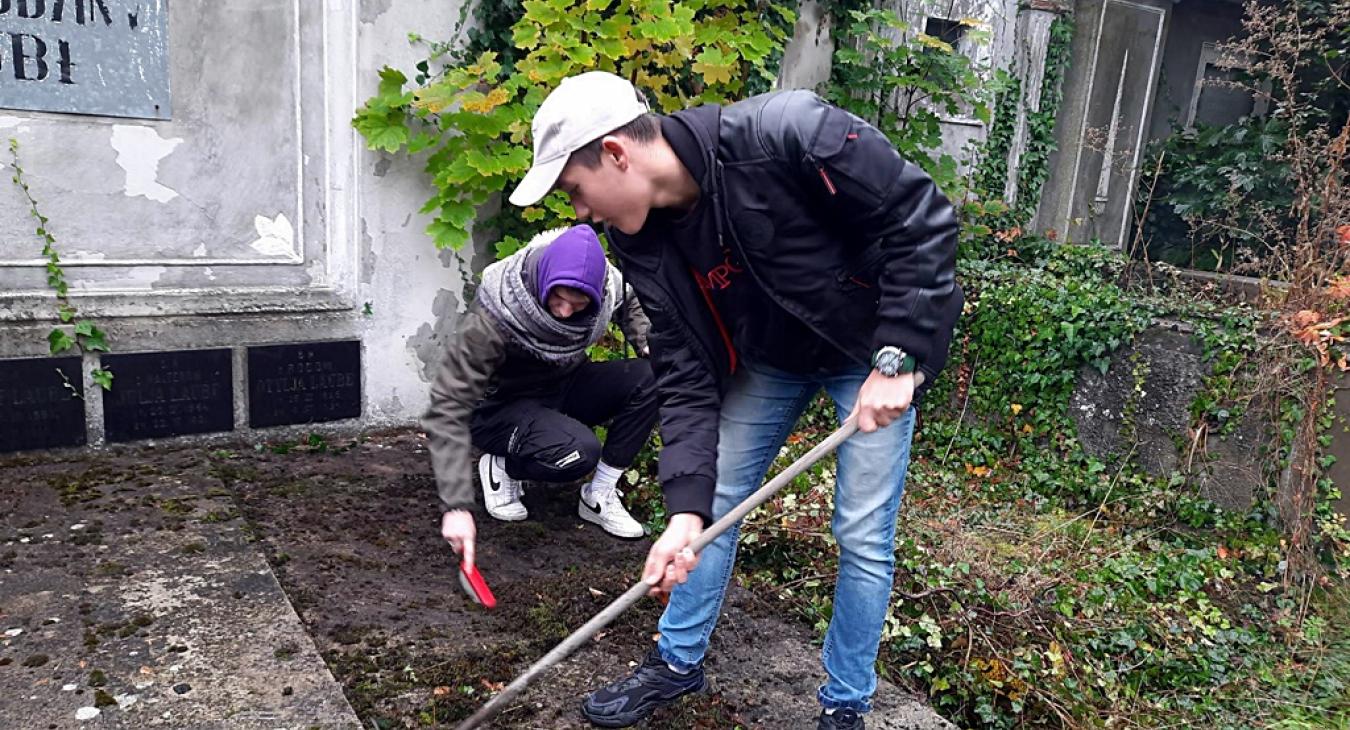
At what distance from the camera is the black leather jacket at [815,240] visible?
1830mm

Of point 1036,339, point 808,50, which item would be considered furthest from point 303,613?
point 808,50

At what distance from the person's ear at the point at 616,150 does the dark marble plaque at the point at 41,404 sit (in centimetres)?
302

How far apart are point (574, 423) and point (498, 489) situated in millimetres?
424

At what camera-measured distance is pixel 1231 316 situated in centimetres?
410

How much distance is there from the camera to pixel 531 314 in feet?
10.1

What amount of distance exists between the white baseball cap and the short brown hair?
1 cm

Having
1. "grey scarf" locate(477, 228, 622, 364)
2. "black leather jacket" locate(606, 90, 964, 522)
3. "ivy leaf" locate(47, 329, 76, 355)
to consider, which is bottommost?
"ivy leaf" locate(47, 329, 76, 355)

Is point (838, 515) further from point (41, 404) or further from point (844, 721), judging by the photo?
point (41, 404)

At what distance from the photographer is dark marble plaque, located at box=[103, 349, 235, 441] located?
3.84 m

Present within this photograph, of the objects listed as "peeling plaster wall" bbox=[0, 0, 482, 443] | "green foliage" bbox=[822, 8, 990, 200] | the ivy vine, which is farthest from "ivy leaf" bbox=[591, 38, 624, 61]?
the ivy vine

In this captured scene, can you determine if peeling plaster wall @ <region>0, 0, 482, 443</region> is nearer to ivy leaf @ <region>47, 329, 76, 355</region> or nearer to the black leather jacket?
ivy leaf @ <region>47, 329, 76, 355</region>

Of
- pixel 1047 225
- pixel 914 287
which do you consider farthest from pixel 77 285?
pixel 1047 225

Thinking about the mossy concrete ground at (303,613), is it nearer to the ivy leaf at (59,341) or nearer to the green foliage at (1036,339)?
the ivy leaf at (59,341)

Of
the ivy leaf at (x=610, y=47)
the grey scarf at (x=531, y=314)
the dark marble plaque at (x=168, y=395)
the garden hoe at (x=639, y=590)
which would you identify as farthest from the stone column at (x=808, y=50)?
the garden hoe at (x=639, y=590)
